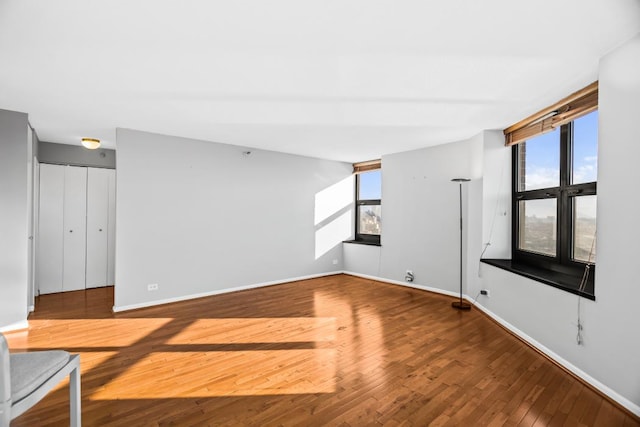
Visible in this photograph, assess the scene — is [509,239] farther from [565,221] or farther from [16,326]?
[16,326]

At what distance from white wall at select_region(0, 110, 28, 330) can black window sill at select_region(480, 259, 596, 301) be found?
218 inches

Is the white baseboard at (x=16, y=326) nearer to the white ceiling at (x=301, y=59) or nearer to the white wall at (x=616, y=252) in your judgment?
the white ceiling at (x=301, y=59)

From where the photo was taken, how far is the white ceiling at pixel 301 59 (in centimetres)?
176

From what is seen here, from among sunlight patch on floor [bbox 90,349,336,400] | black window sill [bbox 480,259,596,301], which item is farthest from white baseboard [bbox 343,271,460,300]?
sunlight patch on floor [bbox 90,349,336,400]

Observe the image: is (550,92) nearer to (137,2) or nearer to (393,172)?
(393,172)

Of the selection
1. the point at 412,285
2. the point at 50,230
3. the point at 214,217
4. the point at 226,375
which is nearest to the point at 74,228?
the point at 50,230

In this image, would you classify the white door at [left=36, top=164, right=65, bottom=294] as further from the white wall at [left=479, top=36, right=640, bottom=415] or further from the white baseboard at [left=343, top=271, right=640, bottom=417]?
the white wall at [left=479, top=36, right=640, bottom=415]

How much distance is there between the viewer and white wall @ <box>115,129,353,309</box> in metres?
4.19

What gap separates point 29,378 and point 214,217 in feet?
11.7

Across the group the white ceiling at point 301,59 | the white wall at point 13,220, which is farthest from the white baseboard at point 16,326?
the white ceiling at point 301,59

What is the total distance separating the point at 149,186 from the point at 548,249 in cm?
513

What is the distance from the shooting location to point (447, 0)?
166cm

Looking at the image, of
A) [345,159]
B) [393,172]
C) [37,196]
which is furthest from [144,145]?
[393,172]

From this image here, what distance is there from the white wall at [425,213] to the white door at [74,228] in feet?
17.1
